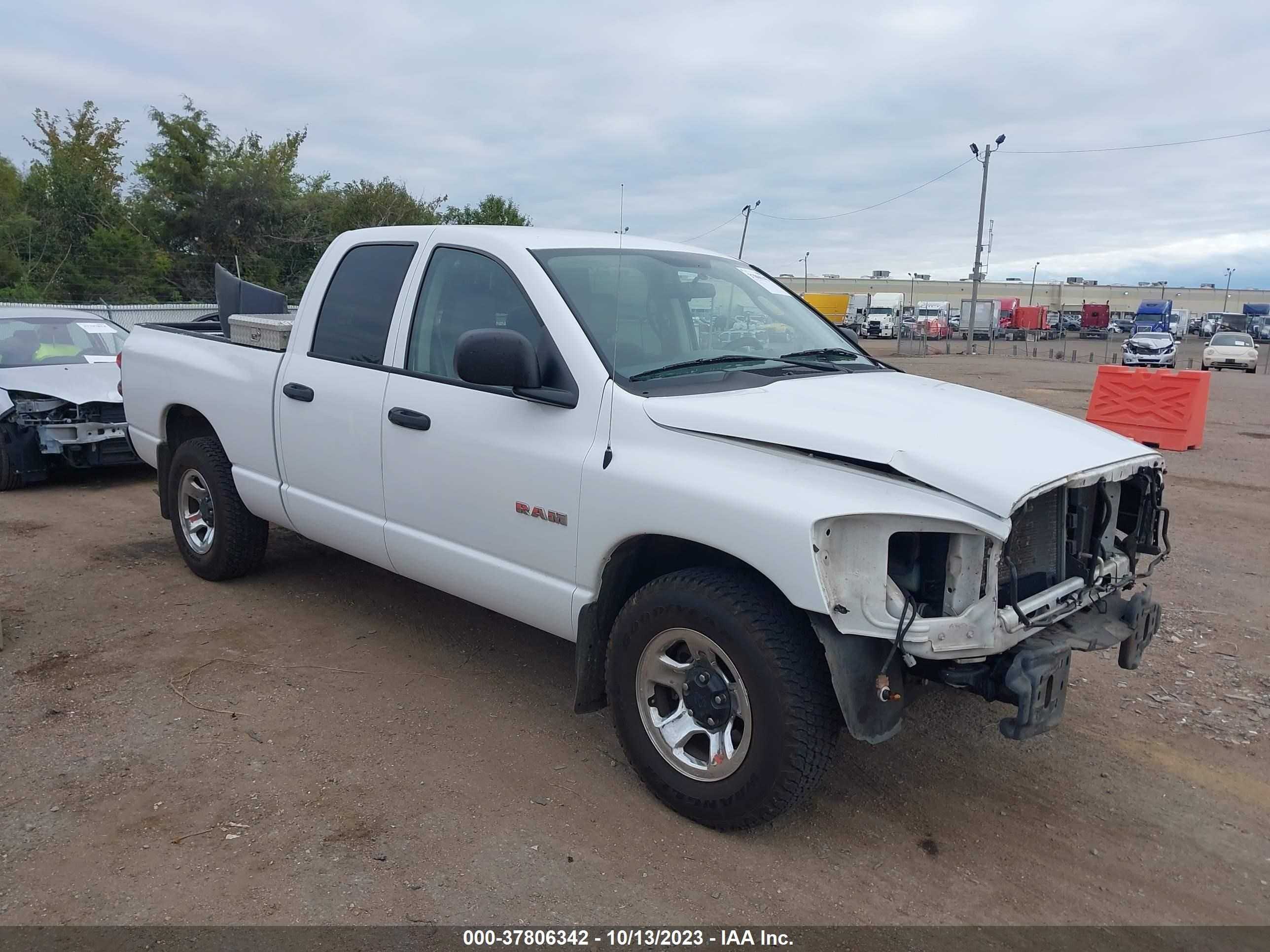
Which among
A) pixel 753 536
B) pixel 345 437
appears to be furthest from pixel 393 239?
pixel 753 536

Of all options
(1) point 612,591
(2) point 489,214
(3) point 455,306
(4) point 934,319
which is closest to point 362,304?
(3) point 455,306

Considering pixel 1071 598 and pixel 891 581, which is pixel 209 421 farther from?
pixel 1071 598

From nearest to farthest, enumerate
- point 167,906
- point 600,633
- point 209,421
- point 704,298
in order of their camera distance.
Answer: point 167,906
point 600,633
point 704,298
point 209,421

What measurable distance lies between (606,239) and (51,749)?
3217 mm

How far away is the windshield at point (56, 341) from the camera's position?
31.3ft

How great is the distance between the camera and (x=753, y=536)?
3211mm

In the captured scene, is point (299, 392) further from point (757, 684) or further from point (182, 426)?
point (757, 684)

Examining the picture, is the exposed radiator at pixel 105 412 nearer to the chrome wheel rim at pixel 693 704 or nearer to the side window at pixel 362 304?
the side window at pixel 362 304

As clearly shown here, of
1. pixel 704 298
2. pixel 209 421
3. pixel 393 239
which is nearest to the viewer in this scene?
pixel 704 298

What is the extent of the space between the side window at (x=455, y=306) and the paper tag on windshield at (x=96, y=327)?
23.8ft

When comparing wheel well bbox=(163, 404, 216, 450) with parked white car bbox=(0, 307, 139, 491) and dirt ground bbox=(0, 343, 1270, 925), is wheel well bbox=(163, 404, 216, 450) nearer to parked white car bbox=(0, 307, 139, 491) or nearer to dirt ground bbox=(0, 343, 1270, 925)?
dirt ground bbox=(0, 343, 1270, 925)

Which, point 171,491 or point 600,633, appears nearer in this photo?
point 600,633

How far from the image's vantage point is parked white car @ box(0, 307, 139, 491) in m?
8.84

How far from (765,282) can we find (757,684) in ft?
8.12
